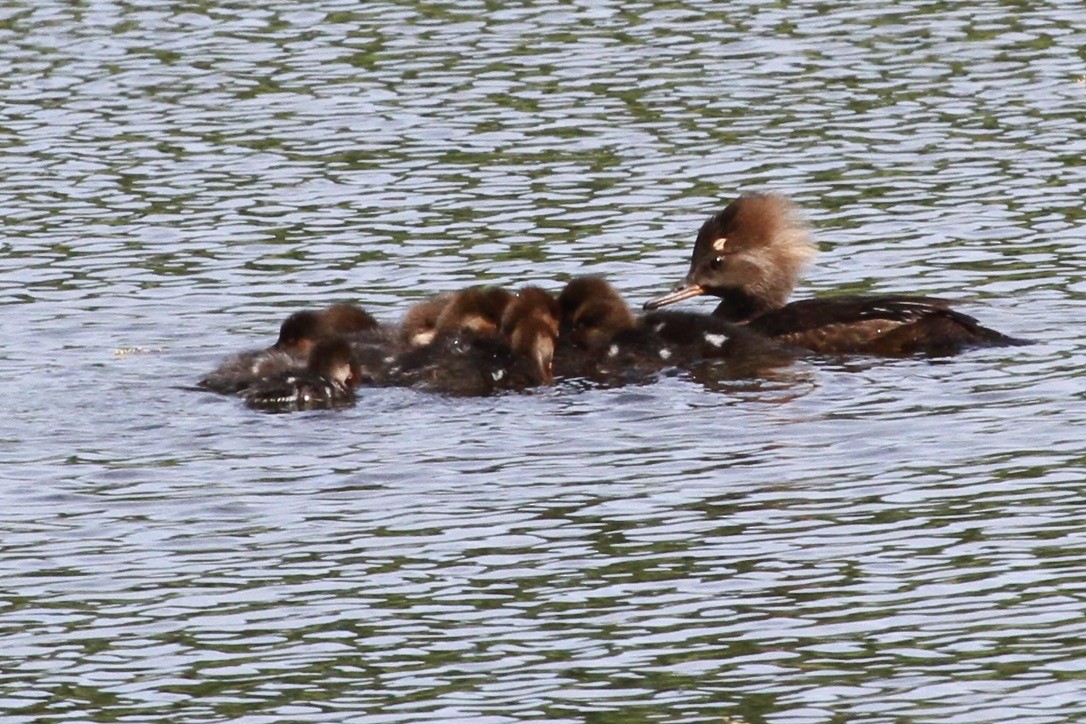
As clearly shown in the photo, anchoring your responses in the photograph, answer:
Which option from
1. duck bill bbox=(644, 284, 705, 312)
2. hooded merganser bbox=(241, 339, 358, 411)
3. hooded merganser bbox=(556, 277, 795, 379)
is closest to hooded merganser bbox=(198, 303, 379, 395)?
hooded merganser bbox=(241, 339, 358, 411)

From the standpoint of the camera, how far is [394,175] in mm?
14398

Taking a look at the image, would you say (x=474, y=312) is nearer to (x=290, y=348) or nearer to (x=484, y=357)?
(x=484, y=357)

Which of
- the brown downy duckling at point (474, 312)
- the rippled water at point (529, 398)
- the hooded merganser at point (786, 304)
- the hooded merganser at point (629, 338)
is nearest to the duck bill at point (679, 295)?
the hooded merganser at point (786, 304)

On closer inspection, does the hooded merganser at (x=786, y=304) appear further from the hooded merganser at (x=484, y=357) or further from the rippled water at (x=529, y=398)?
the hooded merganser at (x=484, y=357)

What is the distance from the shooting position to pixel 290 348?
1045 cm

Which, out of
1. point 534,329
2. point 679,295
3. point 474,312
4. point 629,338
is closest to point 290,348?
point 474,312

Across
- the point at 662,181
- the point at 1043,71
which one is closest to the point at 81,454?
the point at 662,181

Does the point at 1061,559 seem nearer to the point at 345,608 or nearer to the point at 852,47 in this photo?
the point at 345,608

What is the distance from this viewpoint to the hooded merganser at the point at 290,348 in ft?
32.8

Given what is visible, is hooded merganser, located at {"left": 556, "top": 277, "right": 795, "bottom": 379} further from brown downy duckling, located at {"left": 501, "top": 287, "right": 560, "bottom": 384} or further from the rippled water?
the rippled water

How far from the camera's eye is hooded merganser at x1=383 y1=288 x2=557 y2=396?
10242 mm

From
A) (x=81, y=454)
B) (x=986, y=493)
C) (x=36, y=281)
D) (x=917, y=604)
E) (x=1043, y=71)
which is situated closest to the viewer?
(x=917, y=604)

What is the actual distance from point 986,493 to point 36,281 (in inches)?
235

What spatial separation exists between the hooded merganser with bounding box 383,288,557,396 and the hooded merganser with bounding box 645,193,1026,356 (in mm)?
931
